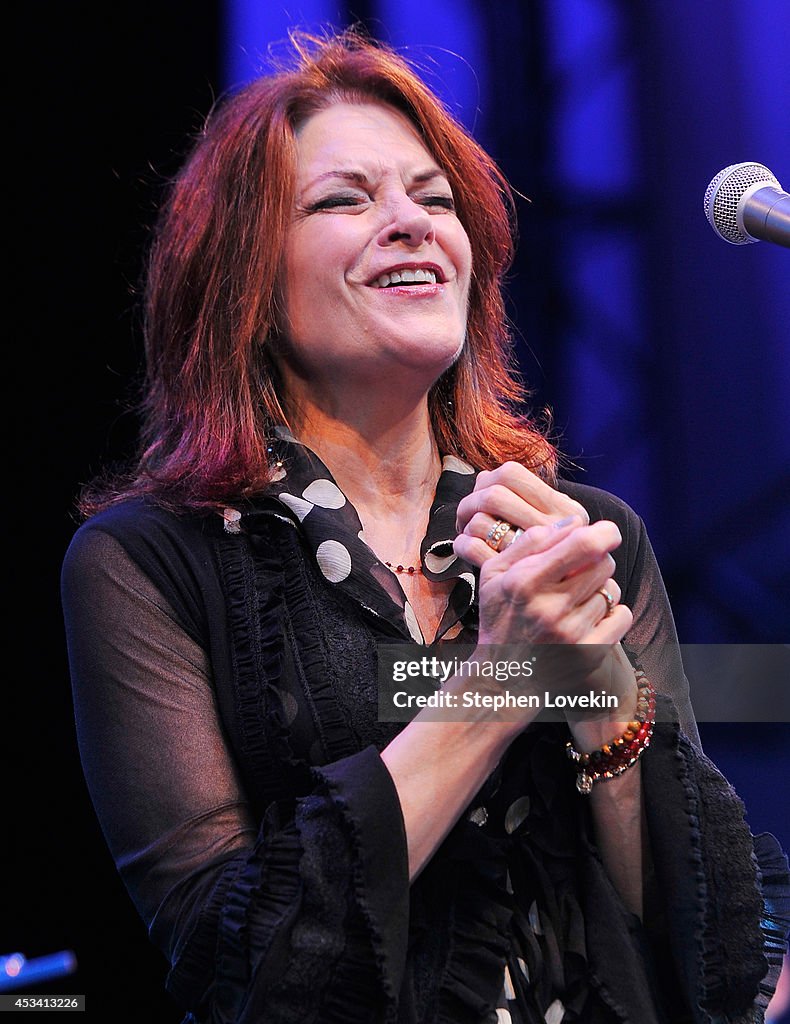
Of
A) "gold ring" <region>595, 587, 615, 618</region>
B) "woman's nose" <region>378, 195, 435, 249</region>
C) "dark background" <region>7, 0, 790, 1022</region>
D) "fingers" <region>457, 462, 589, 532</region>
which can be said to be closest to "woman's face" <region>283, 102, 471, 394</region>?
"woman's nose" <region>378, 195, 435, 249</region>

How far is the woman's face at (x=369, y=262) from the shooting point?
4.30 feet

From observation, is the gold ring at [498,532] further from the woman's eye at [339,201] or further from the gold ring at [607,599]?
the woman's eye at [339,201]

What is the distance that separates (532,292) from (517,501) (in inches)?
45.5

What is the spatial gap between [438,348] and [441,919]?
0.61m

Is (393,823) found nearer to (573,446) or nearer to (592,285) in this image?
(573,446)

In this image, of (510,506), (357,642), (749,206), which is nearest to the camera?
(749,206)

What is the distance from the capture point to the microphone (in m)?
0.92

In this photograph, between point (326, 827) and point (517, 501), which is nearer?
point (326, 827)

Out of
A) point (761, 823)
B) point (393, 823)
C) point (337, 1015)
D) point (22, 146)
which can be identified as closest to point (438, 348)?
point (393, 823)

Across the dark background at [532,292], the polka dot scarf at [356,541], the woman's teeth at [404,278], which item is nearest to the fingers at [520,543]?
the polka dot scarf at [356,541]

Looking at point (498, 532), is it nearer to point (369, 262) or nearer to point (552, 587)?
point (552, 587)

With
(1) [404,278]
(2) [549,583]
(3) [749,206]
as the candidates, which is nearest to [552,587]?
(2) [549,583]

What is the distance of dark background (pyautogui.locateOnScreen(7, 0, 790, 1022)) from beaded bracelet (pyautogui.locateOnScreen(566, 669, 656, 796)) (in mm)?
789

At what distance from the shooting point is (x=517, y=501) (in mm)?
1063
